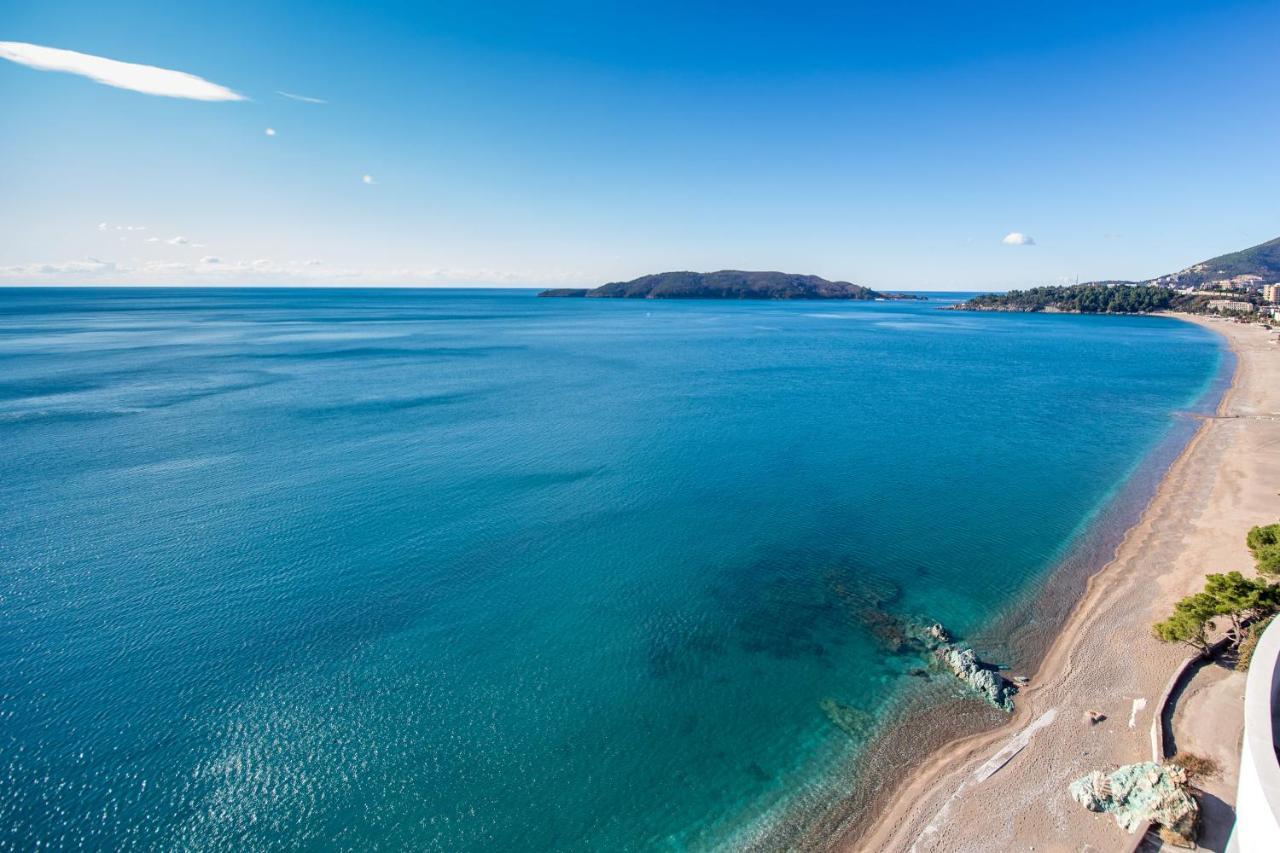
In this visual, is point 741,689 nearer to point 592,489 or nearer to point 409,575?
point 409,575

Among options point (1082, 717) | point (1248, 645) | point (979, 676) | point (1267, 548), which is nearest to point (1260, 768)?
point (1082, 717)

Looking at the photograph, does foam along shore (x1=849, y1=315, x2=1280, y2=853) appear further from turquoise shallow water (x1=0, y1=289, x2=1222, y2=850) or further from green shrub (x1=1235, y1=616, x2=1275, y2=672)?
turquoise shallow water (x1=0, y1=289, x2=1222, y2=850)

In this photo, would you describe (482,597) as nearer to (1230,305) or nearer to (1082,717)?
(1082,717)

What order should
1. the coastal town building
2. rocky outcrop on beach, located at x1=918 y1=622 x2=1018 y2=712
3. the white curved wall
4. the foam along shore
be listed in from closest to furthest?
1. the white curved wall
2. the foam along shore
3. rocky outcrop on beach, located at x1=918 y1=622 x2=1018 y2=712
4. the coastal town building

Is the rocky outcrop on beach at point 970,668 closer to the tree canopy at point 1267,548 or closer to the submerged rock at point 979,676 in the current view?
the submerged rock at point 979,676

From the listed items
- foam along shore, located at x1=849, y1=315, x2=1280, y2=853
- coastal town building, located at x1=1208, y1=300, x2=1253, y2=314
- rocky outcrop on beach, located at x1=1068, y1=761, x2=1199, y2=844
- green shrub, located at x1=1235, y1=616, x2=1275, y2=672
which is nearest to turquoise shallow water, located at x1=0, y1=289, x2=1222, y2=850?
foam along shore, located at x1=849, y1=315, x2=1280, y2=853

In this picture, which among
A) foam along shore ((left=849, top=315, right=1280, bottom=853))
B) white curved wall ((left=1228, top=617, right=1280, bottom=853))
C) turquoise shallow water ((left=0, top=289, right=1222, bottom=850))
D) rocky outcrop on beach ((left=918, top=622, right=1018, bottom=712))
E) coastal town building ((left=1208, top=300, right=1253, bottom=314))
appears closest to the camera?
white curved wall ((left=1228, top=617, right=1280, bottom=853))
